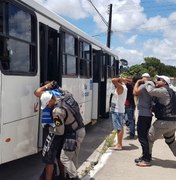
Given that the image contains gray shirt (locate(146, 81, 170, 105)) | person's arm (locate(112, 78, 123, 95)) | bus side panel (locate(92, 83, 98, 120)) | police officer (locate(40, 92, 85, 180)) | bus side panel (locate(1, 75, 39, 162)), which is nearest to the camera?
bus side panel (locate(1, 75, 39, 162))

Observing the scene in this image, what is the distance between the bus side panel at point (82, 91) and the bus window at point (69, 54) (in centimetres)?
21

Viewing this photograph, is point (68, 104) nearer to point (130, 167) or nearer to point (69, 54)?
point (130, 167)

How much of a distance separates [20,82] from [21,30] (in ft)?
2.64

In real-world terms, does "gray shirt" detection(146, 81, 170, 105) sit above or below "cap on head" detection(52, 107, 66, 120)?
above

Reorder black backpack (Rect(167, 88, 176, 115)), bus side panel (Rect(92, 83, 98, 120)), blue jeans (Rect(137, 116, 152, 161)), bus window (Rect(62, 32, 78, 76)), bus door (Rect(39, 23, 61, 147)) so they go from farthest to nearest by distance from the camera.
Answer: bus side panel (Rect(92, 83, 98, 120)), bus window (Rect(62, 32, 78, 76)), blue jeans (Rect(137, 116, 152, 161)), black backpack (Rect(167, 88, 176, 115)), bus door (Rect(39, 23, 61, 147))

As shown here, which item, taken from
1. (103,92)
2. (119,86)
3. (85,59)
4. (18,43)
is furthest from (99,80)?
(18,43)

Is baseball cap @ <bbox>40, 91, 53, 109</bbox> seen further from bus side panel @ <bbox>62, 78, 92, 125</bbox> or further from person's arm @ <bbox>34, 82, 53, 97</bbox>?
bus side panel @ <bbox>62, 78, 92, 125</bbox>

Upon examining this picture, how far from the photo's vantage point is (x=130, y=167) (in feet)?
26.9

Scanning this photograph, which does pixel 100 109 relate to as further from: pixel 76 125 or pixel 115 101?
pixel 76 125

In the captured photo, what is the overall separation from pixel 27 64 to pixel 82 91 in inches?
165

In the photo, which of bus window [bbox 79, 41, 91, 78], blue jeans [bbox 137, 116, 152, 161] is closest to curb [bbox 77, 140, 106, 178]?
blue jeans [bbox 137, 116, 152, 161]

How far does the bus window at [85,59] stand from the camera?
10.4 m

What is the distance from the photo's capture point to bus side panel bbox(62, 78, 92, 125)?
9.12 metres

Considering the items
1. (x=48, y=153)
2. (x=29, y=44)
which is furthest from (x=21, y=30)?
(x=48, y=153)
